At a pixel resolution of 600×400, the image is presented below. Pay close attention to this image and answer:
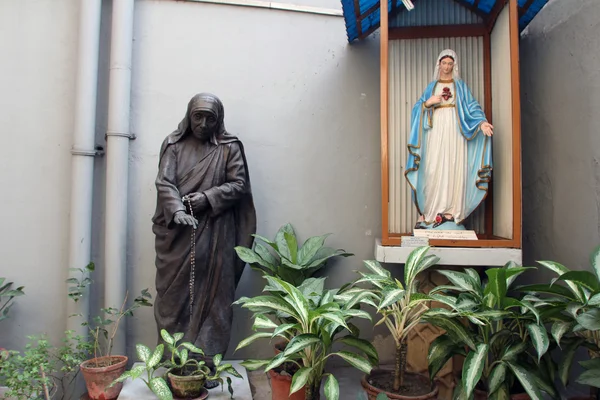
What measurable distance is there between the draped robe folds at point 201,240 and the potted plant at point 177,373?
0.21 metres

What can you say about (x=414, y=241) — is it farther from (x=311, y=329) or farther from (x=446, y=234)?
(x=311, y=329)

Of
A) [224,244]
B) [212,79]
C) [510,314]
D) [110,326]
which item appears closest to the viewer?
[510,314]

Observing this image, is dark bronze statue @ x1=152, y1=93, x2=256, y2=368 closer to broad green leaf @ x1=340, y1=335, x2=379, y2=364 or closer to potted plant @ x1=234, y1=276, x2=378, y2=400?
potted plant @ x1=234, y1=276, x2=378, y2=400

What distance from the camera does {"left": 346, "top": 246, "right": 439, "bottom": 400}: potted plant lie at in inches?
85.6

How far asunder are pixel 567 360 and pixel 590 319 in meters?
0.32

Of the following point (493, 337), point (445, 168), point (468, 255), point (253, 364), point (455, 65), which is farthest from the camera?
point (455, 65)

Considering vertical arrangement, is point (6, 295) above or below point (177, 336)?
above

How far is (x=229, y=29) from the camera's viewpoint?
345 centimetres

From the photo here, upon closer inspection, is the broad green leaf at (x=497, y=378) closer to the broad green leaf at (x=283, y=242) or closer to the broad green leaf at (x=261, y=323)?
the broad green leaf at (x=261, y=323)

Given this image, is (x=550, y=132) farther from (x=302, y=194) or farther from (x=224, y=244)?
(x=224, y=244)

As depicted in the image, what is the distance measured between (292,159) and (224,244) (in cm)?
87

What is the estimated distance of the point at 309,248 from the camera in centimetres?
310

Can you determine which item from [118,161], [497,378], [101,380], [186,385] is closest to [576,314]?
[497,378]

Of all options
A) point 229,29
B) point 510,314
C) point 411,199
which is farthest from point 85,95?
point 510,314
